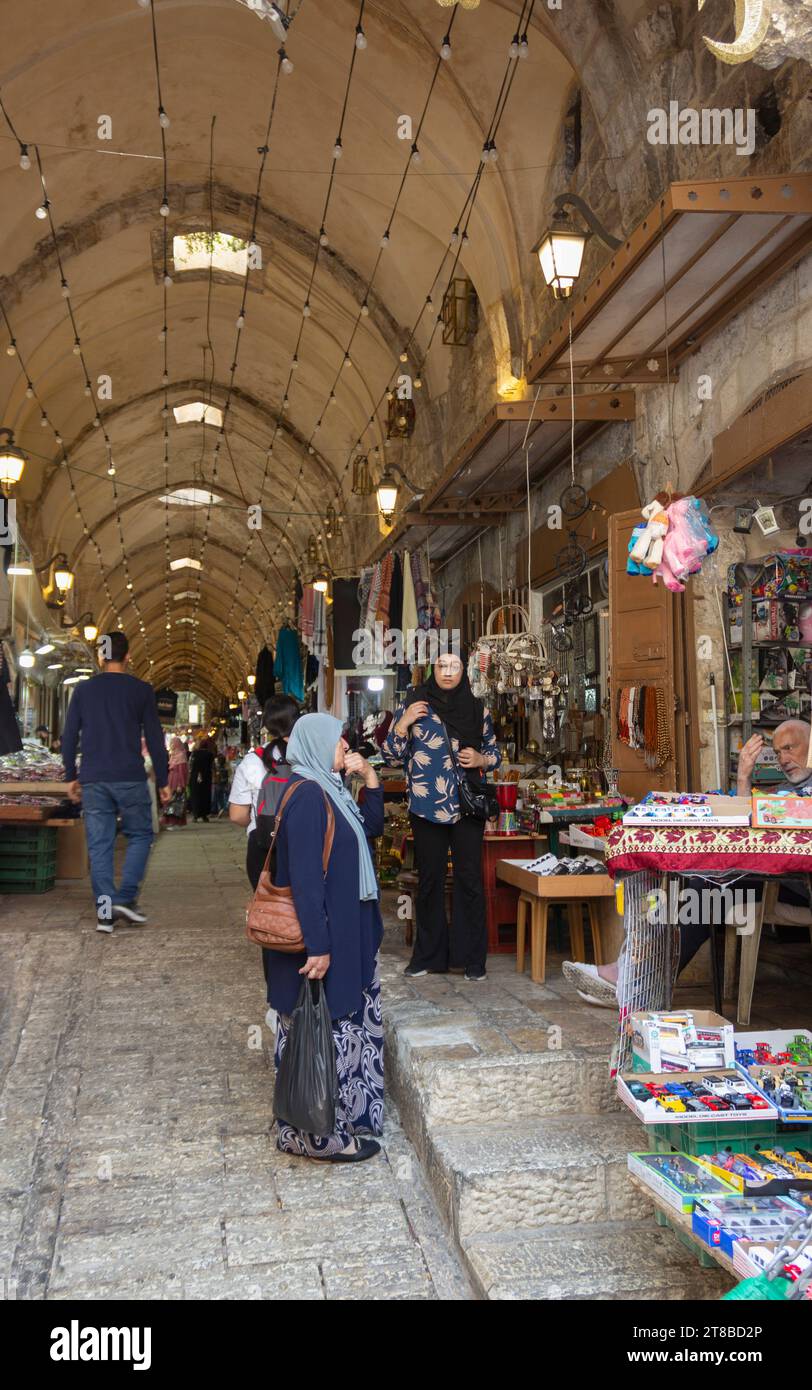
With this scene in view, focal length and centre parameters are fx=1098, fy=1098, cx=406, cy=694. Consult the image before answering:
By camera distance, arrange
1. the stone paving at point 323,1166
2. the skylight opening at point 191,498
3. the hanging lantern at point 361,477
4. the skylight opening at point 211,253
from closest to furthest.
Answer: the stone paving at point 323,1166 < the hanging lantern at point 361,477 < the skylight opening at point 211,253 < the skylight opening at point 191,498

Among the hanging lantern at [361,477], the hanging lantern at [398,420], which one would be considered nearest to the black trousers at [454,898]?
the hanging lantern at [398,420]

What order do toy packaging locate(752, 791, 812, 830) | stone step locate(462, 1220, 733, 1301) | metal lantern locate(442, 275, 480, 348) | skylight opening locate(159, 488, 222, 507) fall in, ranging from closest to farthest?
stone step locate(462, 1220, 733, 1301), toy packaging locate(752, 791, 812, 830), metal lantern locate(442, 275, 480, 348), skylight opening locate(159, 488, 222, 507)

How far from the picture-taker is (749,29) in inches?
107

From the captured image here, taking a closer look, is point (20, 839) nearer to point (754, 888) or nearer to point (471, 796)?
point (471, 796)

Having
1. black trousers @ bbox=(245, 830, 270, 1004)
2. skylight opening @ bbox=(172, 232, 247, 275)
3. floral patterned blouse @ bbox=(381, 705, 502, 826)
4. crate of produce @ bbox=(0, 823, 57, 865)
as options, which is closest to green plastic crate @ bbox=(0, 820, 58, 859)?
crate of produce @ bbox=(0, 823, 57, 865)

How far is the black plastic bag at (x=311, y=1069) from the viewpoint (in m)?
3.58

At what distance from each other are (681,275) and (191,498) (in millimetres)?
21267

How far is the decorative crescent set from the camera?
2686mm

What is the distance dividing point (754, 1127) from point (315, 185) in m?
12.0

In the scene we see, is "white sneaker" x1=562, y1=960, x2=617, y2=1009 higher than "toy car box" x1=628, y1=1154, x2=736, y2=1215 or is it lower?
higher

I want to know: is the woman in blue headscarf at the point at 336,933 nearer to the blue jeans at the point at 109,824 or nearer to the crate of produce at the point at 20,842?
the blue jeans at the point at 109,824

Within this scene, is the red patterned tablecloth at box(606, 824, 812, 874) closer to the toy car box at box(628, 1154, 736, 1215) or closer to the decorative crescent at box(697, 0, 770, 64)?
the toy car box at box(628, 1154, 736, 1215)

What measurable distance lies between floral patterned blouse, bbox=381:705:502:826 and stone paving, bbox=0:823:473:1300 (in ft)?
4.18

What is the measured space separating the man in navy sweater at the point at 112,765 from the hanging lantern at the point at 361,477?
307 inches
